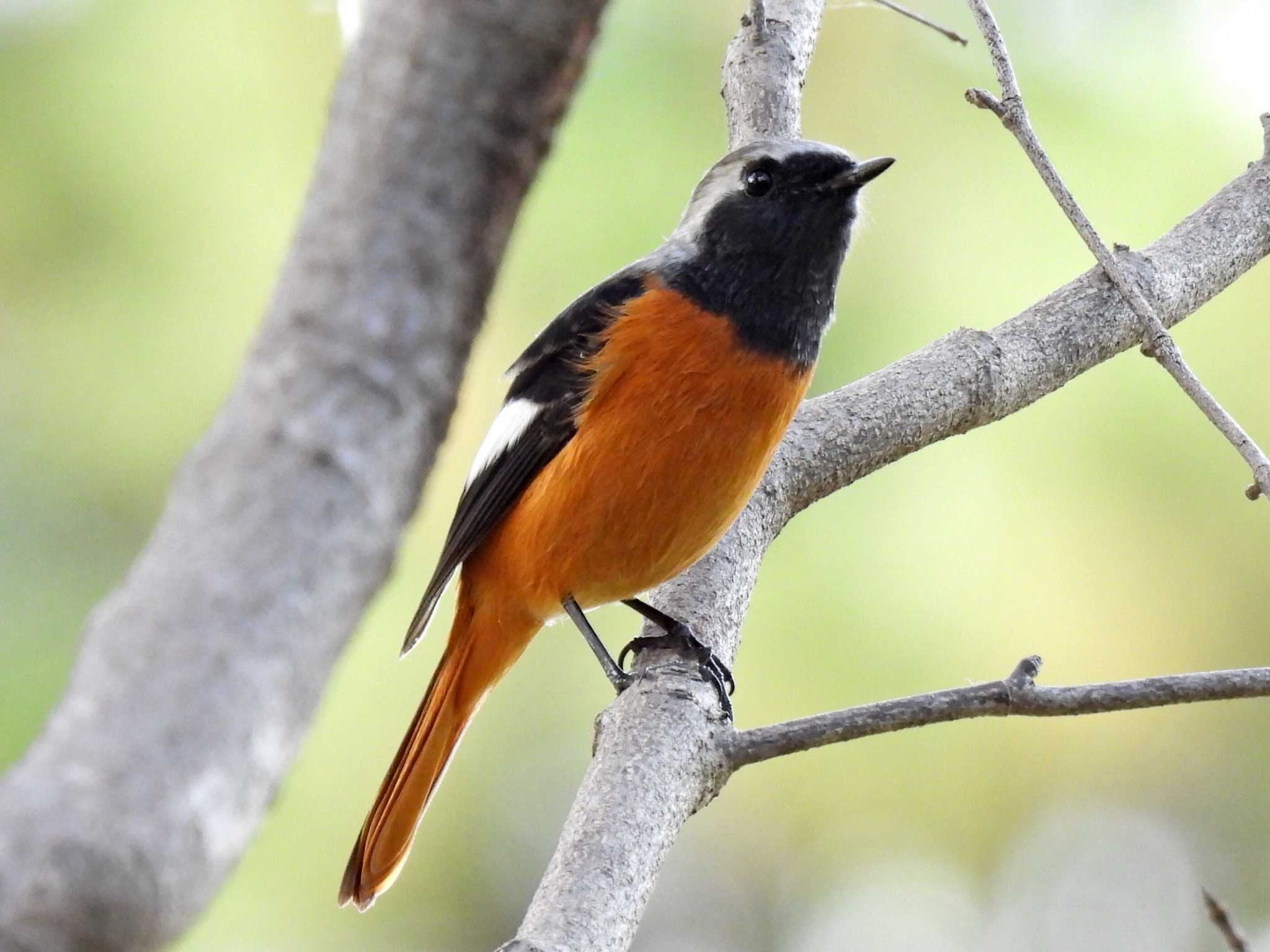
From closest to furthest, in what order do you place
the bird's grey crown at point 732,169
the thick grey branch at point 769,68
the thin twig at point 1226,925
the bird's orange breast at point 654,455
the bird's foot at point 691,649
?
the thin twig at point 1226,925
the bird's foot at point 691,649
the bird's orange breast at point 654,455
the bird's grey crown at point 732,169
the thick grey branch at point 769,68

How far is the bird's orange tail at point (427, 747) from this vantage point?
3516mm

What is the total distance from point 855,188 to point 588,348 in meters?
0.80

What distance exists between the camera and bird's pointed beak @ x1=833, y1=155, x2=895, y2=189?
131 inches

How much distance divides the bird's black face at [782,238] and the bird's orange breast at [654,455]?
0.11 meters

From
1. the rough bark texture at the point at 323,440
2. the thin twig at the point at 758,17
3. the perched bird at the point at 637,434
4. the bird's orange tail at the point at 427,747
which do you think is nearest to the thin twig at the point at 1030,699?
the perched bird at the point at 637,434

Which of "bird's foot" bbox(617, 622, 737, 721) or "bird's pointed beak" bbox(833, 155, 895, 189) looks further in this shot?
"bird's pointed beak" bbox(833, 155, 895, 189)

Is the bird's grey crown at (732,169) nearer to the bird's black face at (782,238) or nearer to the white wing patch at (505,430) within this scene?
the bird's black face at (782,238)

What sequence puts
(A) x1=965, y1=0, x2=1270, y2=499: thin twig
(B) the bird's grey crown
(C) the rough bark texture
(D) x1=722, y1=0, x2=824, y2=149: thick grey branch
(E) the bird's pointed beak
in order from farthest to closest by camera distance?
(D) x1=722, y1=0, x2=824, y2=149: thick grey branch < (B) the bird's grey crown < (E) the bird's pointed beak < (A) x1=965, y1=0, x2=1270, y2=499: thin twig < (C) the rough bark texture

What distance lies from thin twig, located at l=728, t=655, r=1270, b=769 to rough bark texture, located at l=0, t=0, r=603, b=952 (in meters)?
1.49

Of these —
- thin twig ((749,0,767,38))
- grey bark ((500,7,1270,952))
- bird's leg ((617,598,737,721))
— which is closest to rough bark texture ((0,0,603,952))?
grey bark ((500,7,1270,952))

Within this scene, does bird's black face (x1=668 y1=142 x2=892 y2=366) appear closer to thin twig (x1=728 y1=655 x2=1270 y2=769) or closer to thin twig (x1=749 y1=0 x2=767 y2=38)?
thin twig (x1=749 y1=0 x2=767 y2=38)

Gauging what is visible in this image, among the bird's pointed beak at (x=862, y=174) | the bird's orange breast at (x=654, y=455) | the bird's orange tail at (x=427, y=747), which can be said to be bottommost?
the bird's orange tail at (x=427, y=747)

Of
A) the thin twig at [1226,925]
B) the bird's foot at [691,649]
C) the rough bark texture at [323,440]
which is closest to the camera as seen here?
the rough bark texture at [323,440]

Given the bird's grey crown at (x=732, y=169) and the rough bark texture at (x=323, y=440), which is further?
the bird's grey crown at (x=732, y=169)
